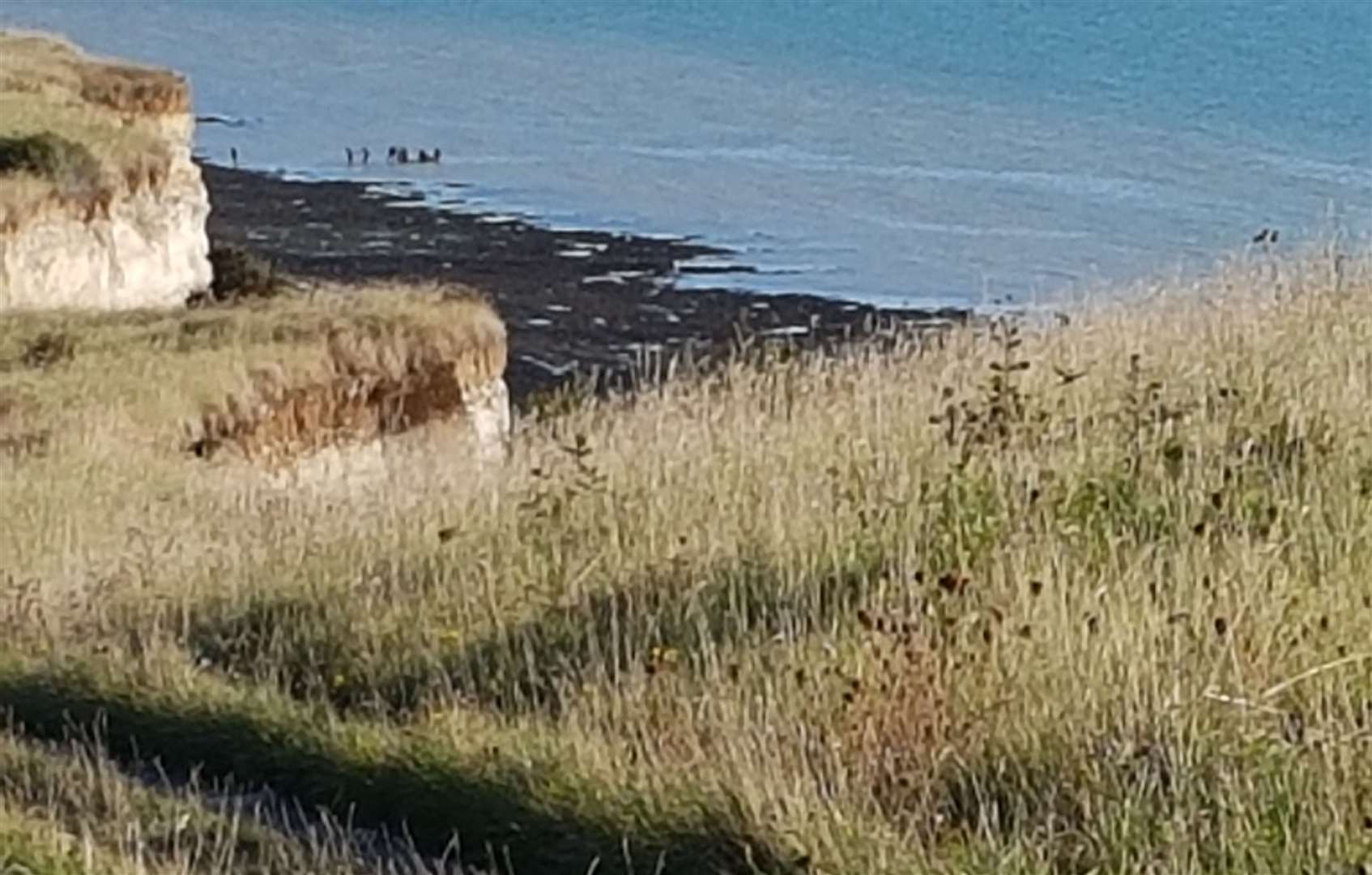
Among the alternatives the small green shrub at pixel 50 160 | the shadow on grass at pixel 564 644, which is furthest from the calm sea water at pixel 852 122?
the small green shrub at pixel 50 160

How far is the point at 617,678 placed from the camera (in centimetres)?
824

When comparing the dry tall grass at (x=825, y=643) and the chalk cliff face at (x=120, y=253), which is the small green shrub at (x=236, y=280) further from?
the dry tall grass at (x=825, y=643)

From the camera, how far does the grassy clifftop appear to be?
32.1 meters

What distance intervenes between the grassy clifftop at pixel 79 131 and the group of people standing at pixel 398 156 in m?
30.6

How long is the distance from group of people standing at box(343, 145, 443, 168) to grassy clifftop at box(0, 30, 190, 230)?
30.6m

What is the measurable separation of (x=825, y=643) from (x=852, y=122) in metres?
74.4

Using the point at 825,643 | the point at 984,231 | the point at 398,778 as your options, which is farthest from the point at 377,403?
the point at 984,231

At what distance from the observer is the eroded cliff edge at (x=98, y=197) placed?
31.6m

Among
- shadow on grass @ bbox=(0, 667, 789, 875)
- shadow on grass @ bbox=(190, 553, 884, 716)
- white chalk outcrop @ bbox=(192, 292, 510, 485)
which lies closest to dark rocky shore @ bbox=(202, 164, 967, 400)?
white chalk outcrop @ bbox=(192, 292, 510, 485)

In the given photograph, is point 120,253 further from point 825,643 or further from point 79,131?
point 825,643

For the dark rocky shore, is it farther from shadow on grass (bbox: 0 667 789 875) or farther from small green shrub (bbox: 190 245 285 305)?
shadow on grass (bbox: 0 667 789 875)

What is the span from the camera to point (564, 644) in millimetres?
8992

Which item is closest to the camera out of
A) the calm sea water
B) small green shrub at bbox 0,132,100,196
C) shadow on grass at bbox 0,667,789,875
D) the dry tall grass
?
the dry tall grass

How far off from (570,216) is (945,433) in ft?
167
